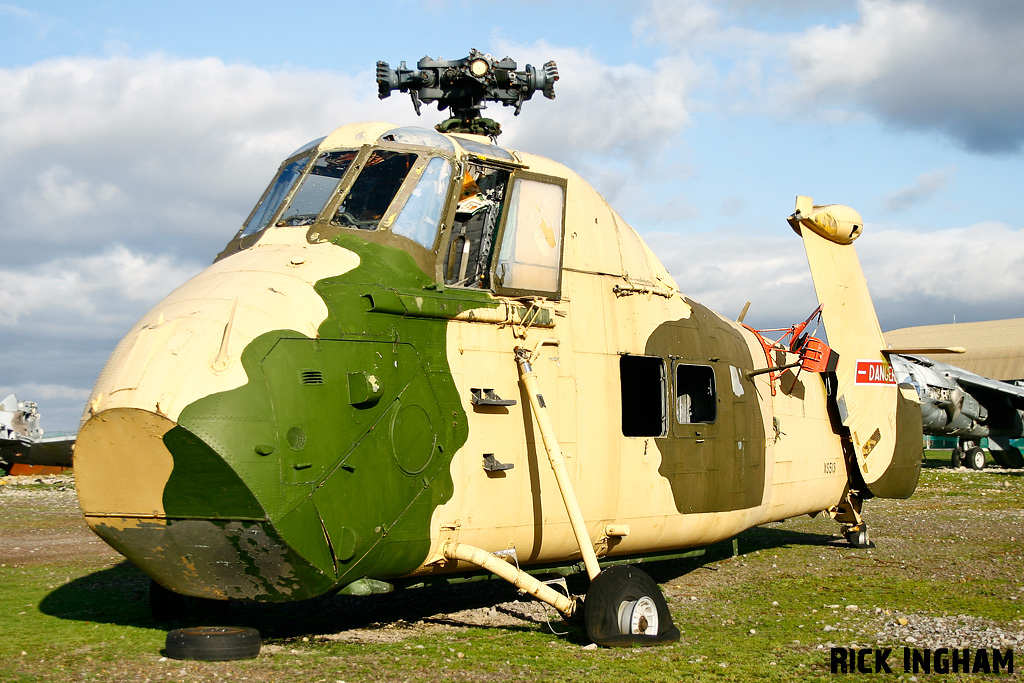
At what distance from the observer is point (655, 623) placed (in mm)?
7887

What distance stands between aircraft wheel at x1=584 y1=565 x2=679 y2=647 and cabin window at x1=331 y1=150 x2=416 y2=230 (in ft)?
12.8

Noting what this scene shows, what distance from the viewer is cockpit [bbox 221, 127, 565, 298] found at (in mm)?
8039

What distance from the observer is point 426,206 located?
8.19m

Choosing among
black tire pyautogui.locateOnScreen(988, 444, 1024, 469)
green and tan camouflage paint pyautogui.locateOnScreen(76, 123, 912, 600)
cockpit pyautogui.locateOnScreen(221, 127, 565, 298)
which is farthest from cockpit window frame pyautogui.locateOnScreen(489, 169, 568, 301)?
black tire pyautogui.locateOnScreen(988, 444, 1024, 469)

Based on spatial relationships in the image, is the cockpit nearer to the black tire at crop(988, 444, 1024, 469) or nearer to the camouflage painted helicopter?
the camouflage painted helicopter

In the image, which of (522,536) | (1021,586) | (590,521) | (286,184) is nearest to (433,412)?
(522,536)

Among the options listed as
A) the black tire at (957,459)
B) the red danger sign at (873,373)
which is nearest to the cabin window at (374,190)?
the red danger sign at (873,373)

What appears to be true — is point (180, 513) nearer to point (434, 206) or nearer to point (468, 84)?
point (434, 206)

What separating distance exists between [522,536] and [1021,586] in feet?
22.3

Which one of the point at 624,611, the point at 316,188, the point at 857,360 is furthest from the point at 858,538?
the point at 316,188

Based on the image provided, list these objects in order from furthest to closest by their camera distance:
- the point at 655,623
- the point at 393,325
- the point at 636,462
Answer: the point at 636,462, the point at 655,623, the point at 393,325

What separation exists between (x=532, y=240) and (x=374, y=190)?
1.71 m

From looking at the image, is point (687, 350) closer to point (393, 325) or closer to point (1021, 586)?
point (393, 325)

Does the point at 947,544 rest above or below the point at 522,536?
below
